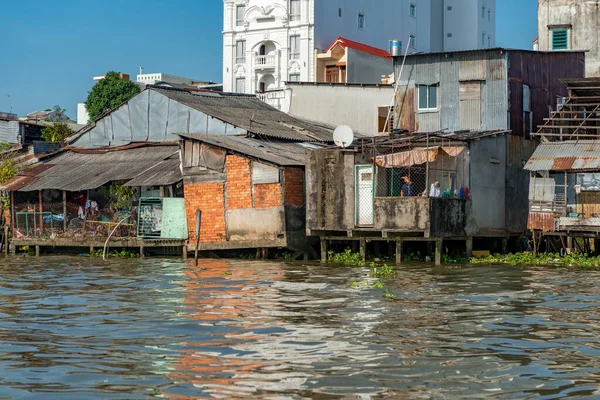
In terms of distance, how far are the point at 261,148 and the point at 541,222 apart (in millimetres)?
10415

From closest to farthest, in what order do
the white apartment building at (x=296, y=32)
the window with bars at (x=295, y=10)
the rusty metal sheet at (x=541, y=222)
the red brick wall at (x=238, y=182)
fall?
the rusty metal sheet at (x=541, y=222), the red brick wall at (x=238, y=182), the white apartment building at (x=296, y=32), the window with bars at (x=295, y=10)

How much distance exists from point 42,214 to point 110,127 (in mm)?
6846

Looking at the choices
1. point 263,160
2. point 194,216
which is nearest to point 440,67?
point 263,160

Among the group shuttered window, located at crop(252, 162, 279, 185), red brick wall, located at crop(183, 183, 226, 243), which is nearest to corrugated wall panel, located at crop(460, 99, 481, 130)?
shuttered window, located at crop(252, 162, 279, 185)

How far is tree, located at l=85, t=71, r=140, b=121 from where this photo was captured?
70.2 m

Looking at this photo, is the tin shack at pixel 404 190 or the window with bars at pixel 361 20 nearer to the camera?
the tin shack at pixel 404 190

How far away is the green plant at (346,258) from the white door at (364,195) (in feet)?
3.70

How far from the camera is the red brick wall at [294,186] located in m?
31.1

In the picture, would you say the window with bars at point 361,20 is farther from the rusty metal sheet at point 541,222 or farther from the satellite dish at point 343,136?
the rusty metal sheet at point 541,222

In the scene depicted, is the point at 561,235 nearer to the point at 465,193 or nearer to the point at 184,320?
the point at 465,193

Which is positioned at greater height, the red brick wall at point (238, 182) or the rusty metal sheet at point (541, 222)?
the red brick wall at point (238, 182)

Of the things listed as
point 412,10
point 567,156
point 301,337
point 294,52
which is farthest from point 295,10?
point 301,337

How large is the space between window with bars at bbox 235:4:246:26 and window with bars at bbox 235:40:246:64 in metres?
1.37

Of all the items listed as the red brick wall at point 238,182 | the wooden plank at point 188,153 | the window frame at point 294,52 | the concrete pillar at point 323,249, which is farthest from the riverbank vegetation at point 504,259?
the window frame at point 294,52
